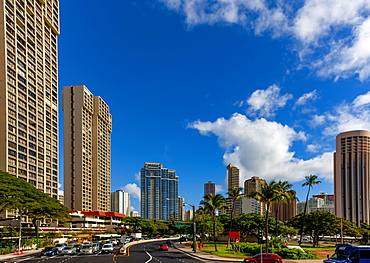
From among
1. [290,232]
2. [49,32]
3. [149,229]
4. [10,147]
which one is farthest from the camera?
[149,229]

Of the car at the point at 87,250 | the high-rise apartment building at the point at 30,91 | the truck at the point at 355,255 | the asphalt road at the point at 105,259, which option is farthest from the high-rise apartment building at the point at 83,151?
the truck at the point at 355,255

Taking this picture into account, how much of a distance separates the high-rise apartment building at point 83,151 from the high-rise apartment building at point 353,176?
12782cm

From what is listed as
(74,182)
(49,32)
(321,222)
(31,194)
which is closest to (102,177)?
(74,182)

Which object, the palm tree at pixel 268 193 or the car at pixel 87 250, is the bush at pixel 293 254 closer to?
the palm tree at pixel 268 193

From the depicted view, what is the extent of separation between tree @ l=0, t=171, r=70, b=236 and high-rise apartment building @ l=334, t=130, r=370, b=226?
517 feet

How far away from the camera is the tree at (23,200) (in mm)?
60812

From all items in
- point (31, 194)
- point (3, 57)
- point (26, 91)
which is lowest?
point (31, 194)

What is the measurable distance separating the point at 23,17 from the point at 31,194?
57.6m

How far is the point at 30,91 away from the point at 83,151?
186 feet

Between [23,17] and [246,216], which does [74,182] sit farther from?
[246,216]

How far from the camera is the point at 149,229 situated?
485 feet

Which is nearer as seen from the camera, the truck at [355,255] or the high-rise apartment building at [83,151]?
the truck at [355,255]

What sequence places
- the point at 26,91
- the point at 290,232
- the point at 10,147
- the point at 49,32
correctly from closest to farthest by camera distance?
the point at 290,232 → the point at 10,147 → the point at 26,91 → the point at 49,32

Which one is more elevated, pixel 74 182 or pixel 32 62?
pixel 32 62
